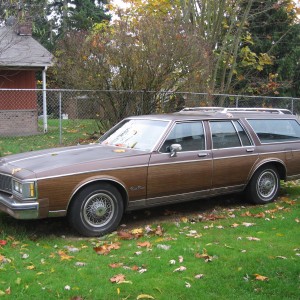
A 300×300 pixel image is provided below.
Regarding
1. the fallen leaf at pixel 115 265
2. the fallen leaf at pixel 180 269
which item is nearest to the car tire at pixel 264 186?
the fallen leaf at pixel 180 269

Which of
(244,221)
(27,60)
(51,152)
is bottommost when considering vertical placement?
(244,221)

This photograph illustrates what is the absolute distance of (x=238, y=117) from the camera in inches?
305

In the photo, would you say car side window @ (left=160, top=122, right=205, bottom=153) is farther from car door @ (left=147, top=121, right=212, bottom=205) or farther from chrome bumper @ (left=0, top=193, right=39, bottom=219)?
chrome bumper @ (left=0, top=193, right=39, bottom=219)

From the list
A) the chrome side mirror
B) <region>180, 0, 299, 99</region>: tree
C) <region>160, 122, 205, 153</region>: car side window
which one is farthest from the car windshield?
<region>180, 0, 299, 99</region>: tree

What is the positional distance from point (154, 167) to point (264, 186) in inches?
96.0

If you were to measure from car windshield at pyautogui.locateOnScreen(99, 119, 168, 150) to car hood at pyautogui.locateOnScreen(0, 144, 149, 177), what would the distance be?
24cm

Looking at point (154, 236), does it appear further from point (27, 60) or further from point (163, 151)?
point (27, 60)

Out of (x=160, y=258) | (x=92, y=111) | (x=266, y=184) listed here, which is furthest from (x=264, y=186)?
(x=92, y=111)

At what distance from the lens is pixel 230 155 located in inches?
287

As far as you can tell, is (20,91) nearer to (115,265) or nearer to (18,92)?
(18,92)

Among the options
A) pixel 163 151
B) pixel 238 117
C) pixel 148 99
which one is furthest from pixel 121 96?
pixel 163 151

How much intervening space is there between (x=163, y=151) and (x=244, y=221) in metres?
1.58

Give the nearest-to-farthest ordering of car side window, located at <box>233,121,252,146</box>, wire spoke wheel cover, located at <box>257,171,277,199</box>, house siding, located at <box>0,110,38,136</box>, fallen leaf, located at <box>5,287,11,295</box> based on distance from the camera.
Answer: fallen leaf, located at <box>5,287,11,295</box>
car side window, located at <box>233,121,252,146</box>
wire spoke wheel cover, located at <box>257,171,277,199</box>
house siding, located at <box>0,110,38,136</box>

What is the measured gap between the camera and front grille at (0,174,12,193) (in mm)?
5863
